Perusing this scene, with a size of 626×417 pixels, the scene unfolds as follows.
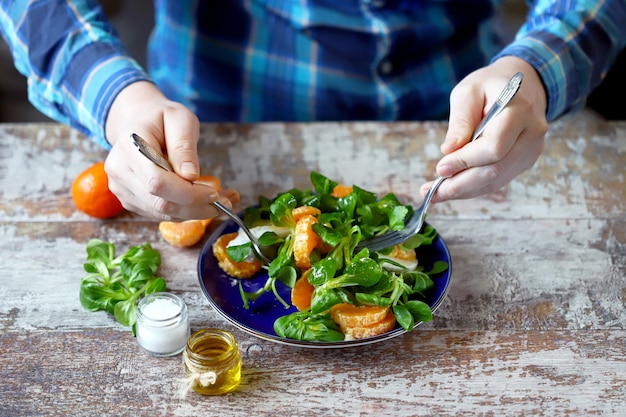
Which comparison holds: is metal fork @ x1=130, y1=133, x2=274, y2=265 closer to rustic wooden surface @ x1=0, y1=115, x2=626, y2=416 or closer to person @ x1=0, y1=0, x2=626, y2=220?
person @ x1=0, y1=0, x2=626, y2=220

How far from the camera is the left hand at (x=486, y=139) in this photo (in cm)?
110

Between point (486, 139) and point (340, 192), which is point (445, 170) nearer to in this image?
point (486, 139)

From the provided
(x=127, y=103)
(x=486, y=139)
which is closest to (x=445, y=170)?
(x=486, y=139)

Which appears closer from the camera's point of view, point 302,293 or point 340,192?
point 302,293

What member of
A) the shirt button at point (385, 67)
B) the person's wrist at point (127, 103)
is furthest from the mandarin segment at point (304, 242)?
the shirt button at point (385, 67)

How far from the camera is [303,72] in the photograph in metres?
1.70

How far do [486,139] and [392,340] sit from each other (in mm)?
329

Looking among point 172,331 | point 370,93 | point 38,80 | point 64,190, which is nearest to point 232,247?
point 172,331

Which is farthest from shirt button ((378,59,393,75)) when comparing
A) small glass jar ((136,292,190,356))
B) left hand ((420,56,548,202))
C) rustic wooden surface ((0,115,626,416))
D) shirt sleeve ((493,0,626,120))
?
small glass jar ((136,292,190,356))

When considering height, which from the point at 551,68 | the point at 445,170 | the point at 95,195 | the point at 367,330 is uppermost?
the point at 551,68

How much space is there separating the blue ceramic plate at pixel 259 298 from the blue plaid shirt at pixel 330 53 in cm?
42

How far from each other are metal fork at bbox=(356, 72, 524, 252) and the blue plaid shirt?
334 mm

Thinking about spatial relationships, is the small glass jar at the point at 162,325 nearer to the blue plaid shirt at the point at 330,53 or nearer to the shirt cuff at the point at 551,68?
the blue plaid shirt at the point at 330,53

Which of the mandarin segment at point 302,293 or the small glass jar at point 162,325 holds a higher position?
the mandarin segment at point 302,293
